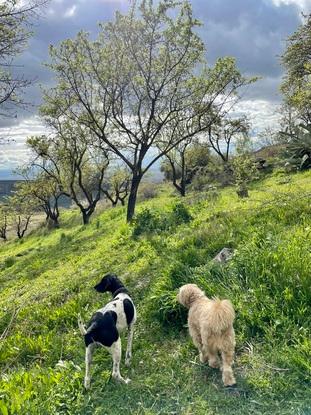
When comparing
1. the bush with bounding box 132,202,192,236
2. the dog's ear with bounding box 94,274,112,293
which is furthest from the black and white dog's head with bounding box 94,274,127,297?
the bush with bounding box 132,202,192,236

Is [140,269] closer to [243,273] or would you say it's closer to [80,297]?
[80,297]

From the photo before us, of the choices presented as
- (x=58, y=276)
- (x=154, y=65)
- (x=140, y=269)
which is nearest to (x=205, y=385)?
(x=140, y=269)

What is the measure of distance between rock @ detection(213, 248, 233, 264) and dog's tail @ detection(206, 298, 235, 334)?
7.16 ft

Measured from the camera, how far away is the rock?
638 centimetres

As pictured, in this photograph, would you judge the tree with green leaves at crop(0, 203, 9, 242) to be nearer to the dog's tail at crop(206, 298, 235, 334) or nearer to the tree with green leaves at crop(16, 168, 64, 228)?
the tree with green leaves at crop(16, 168, 64, 228)

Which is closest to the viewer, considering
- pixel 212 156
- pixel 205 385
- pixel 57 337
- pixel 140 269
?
pixel 205 385

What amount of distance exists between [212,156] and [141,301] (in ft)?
126

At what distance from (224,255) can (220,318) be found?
8.36 ft

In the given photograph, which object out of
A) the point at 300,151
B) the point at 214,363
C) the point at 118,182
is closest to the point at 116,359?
the point at 214,363

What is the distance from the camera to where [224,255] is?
6.54 meters

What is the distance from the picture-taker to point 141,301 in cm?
658

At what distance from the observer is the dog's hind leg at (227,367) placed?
4016 mm

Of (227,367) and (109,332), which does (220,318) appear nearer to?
(227,367)

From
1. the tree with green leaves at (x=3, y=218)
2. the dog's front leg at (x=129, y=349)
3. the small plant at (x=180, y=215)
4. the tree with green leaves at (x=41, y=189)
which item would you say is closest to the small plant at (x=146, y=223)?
the small plant at (x=180, y=215)
